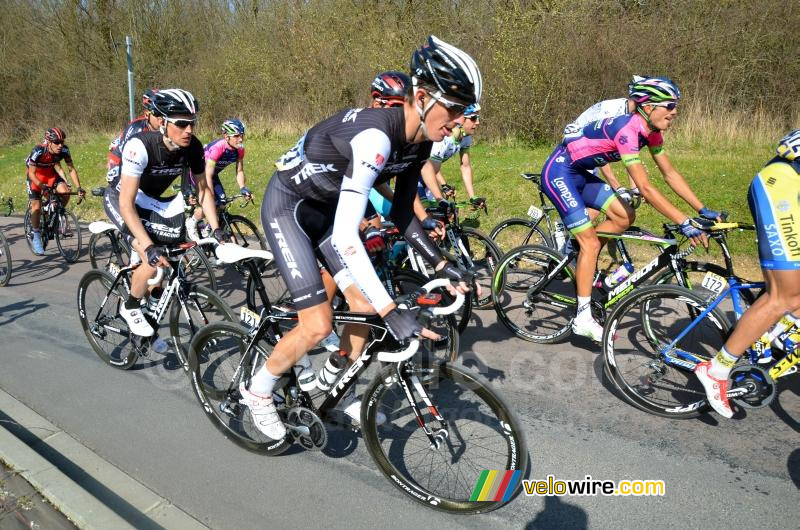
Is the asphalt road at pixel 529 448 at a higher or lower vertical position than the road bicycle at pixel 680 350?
lower

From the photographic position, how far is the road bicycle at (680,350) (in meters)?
3.64

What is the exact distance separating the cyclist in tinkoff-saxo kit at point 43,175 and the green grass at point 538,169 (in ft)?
9.96

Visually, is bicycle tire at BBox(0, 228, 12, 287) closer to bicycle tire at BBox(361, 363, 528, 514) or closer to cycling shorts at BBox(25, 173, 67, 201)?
cycling shorts at BBox(25, 173, 67, 201)

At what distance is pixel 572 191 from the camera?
5199 millimetres

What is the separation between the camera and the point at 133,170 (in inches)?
174

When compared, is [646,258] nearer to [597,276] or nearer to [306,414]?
[597,276]

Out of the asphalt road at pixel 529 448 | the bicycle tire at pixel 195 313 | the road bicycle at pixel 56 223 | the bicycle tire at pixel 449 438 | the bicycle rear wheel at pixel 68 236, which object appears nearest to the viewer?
the bicycle tire at pixel 449 438

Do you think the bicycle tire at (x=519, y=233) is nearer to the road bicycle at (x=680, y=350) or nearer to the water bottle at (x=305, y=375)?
the road bicycle at (x=680, y=350)

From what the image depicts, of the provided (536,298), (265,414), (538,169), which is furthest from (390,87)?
(538,169)

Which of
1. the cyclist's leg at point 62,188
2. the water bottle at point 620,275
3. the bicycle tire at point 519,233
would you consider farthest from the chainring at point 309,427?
the cyclist's leg at point 62,188

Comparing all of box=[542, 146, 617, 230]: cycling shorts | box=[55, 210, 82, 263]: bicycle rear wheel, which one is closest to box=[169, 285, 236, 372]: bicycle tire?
box=[542, 146, 617, 230]: cycling shorts

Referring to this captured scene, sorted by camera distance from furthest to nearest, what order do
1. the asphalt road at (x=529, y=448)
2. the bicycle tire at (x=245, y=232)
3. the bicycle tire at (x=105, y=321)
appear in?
1. the bicycle tire at (x=245, y=232)
2. the bicycle tire at (x=105, y=321)
3. the asphalt road at (x=529, y=448)

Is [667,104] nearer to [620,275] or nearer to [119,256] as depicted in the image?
[620,275]

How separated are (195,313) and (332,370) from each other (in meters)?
1.58
